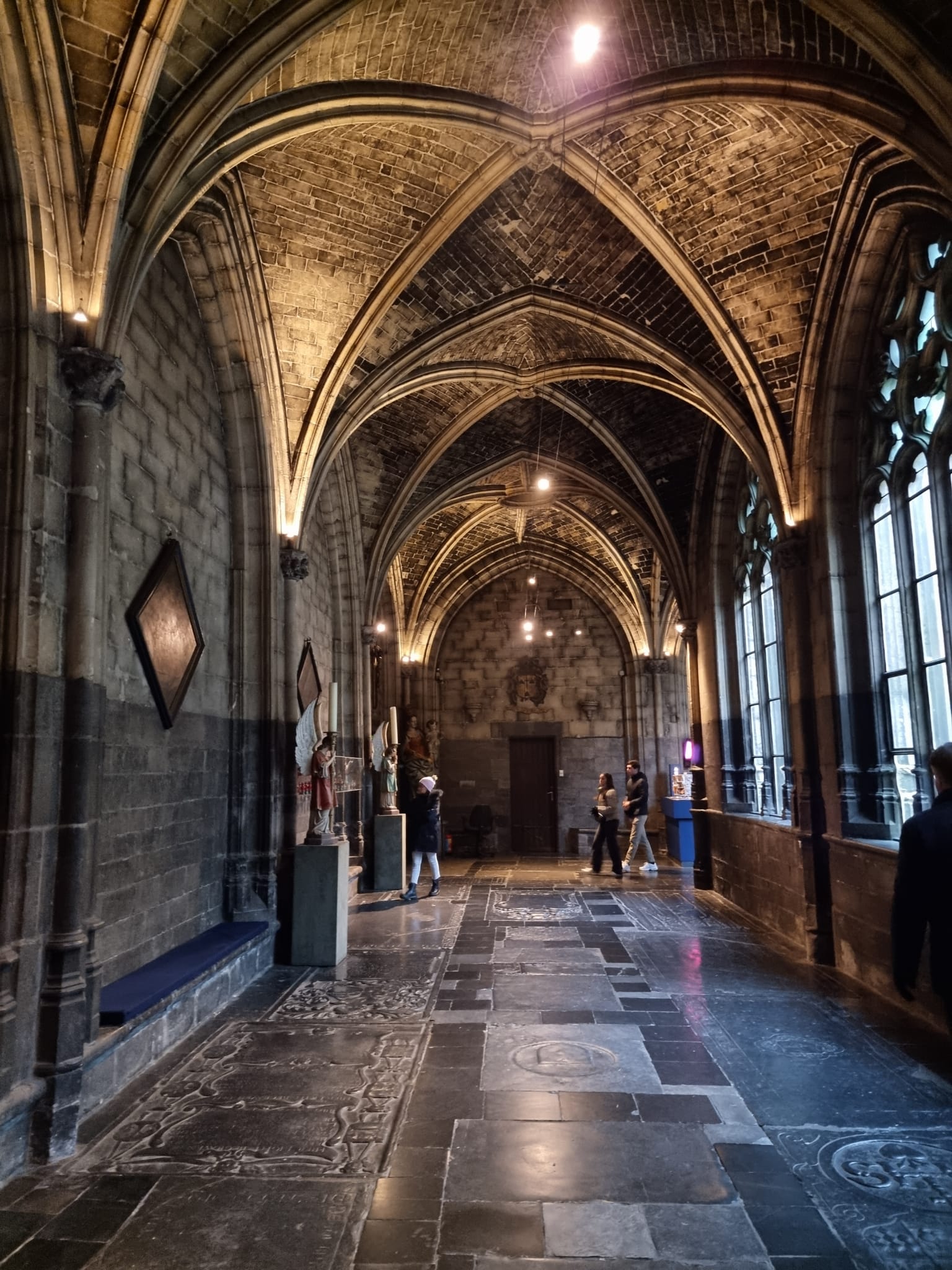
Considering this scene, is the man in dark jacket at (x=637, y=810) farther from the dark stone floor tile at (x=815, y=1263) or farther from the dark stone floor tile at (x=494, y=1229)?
the dark stone floor tile at (x=815, y=1263)

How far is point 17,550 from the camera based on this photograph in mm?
3709

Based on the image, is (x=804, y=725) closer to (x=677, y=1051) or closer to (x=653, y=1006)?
(x=653, y=1006)

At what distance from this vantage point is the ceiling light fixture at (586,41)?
525 centimetres

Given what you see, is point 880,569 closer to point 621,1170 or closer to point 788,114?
Result: point 788,114

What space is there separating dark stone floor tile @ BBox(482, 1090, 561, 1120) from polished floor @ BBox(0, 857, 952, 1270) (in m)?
0.01

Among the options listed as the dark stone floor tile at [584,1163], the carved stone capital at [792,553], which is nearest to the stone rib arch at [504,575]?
the carved stone capital at [792,553]

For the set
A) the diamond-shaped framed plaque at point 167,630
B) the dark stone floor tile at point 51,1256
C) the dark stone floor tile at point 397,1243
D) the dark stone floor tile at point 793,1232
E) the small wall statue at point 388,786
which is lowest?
the dark stone floor tile at point 793,1232

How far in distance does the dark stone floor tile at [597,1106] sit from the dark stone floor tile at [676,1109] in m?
0.06

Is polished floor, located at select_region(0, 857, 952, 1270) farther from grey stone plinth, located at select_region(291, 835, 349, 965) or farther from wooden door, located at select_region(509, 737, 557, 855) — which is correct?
wooden door, located at select_region(509, 737, 557, 855)

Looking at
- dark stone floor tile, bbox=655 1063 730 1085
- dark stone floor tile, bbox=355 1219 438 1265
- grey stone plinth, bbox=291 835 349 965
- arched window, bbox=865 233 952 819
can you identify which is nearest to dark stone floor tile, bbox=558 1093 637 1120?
dark stone floor tile, bbox=655 1063 730 1085

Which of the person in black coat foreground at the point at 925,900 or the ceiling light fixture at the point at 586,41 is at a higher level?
the ceiling light fixture at the point at 586,41

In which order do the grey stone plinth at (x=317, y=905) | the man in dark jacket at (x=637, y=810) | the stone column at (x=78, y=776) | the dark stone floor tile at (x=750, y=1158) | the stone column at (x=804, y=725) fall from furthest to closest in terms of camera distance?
the man in dark jacket at (x=637, y=810) < the stone column at (x=804, y=725) < the grey stone plinth at (x=317, y=905) < the stone column at (x=78, y=776) < the dark stone floor tile at (x=750, y=1158)

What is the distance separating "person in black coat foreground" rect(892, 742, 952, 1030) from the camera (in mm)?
3084

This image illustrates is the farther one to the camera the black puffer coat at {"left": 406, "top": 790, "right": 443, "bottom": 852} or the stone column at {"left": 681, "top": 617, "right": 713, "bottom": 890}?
the stone column at {"left": 681, "top": 617, "right": 713, "bottom": 890}
